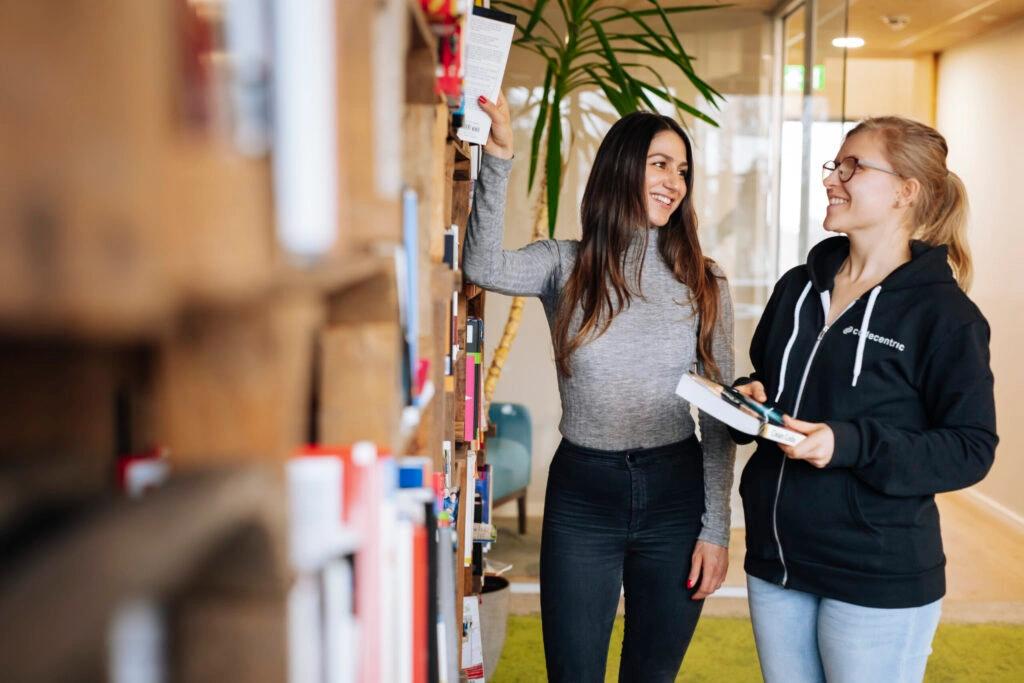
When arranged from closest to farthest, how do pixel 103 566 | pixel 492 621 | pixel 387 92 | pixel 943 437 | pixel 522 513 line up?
pixel 103 566, pixel 387 92, pixel 943 437, pixel 492 621, pixel 522 513

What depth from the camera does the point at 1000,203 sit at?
478cm

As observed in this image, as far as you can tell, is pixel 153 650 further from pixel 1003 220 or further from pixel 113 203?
pixel 1003 220

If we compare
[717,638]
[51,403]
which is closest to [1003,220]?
[717,638]

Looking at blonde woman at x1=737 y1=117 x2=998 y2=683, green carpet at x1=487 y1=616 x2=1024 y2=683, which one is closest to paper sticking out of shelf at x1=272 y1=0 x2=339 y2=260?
blonde woman at x1=737 y1=117 x2=998 y2=683

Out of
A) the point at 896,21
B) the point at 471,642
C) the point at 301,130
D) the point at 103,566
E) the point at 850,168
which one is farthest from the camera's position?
the point at 896,21

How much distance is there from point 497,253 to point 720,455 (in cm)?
62

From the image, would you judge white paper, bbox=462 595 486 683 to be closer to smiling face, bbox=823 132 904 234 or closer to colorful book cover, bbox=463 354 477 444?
colorful book cover, bbox=463 354 477 444

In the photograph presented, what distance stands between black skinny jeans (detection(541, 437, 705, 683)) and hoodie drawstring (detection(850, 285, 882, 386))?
1.28ft

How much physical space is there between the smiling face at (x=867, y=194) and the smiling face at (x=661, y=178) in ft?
1.09

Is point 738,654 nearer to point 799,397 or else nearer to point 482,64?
point 799,397

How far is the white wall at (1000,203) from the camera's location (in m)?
4.59

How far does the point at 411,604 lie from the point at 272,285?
1.63 ft

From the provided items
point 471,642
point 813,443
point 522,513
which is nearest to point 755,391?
point 813,443

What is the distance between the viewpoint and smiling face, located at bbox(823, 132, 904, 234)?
1742 mm
